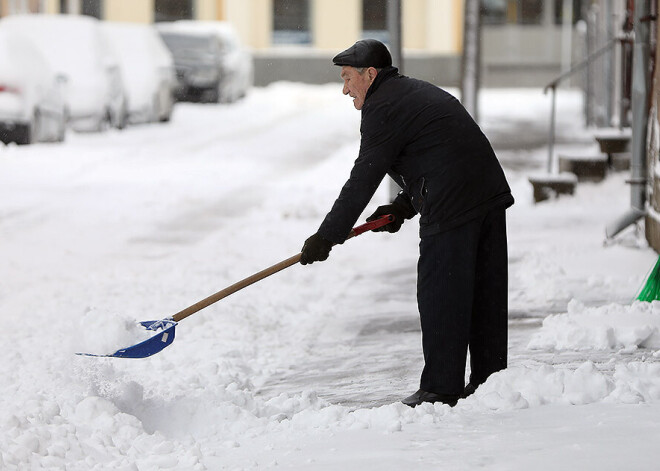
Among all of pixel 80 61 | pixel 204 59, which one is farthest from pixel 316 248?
pixel 204 59

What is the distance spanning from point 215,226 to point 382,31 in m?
30.3

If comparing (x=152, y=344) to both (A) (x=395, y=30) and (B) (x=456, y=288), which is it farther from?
(A) (x=395, y=30)

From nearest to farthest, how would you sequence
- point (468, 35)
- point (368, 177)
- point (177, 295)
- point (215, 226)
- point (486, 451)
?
point (486, 451)
point (368, 177)
point (177, 295)
point (215, 226)
point (468, 35)

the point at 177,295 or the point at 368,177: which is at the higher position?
the point at 368,177

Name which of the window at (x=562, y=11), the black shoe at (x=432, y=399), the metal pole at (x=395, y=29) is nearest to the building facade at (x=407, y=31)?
the window at (x=562, y=11)

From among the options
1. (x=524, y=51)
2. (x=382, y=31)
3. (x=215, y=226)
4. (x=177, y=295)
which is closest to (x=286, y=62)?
(x=382, y=31)

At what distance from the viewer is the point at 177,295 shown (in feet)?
26.2

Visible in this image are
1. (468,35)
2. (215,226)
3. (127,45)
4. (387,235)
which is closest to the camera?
(387,235)

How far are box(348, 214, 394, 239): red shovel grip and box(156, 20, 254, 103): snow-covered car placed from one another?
75.6ft

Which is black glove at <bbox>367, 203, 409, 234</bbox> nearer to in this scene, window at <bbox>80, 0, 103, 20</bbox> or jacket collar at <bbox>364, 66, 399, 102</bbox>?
jacket collar at <bbox>364, 66, 399, 102</bbox>

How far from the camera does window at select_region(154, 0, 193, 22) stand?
132 ft

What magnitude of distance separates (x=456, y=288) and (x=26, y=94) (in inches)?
524

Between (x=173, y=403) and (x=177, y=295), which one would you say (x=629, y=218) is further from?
(x=173, y=403)

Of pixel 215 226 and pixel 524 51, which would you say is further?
pixel 524 51
